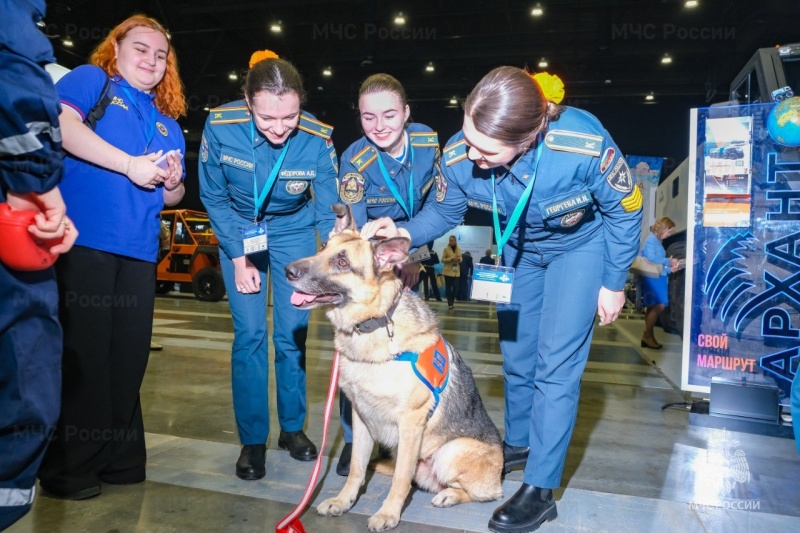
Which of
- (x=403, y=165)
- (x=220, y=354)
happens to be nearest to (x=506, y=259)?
(x=403, y=165)

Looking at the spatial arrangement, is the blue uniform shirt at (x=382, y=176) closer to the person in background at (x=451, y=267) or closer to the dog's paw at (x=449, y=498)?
the dog's paw at (x=449, y=498)

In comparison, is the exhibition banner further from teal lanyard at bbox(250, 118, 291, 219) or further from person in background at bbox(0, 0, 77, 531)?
person in background at bbox(0, 0, 77, 531)

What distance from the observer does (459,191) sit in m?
2.46

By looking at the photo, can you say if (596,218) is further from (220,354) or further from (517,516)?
(220,354)

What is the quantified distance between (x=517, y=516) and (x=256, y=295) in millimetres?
1629

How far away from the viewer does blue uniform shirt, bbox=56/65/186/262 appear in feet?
7.14

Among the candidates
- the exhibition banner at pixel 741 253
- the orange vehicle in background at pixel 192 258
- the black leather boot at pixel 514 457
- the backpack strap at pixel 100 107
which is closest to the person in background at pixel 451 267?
the orange vehicle in background at pixel 192 258

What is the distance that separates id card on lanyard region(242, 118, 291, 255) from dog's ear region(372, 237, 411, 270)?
719 mm

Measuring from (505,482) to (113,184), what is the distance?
2.36 meters

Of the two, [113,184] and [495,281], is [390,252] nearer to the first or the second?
[495,281]

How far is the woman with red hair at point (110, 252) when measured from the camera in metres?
2.19

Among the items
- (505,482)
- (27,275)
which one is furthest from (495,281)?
(27,275)

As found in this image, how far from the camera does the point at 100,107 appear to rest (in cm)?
221

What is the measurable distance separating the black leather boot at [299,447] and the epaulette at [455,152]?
1704 millimetres
